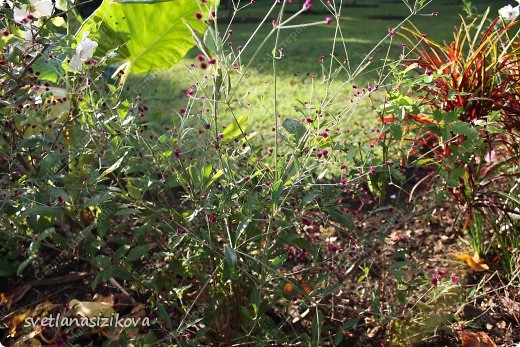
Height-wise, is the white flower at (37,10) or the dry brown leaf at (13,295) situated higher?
the white flower at (37,10)

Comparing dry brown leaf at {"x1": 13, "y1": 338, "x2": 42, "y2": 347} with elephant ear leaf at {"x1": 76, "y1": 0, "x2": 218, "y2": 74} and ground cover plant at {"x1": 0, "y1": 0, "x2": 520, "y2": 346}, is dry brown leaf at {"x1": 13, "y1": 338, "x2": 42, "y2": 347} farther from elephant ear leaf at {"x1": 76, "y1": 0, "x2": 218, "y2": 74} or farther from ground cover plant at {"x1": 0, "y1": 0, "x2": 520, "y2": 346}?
elephant ear leaf at {"x1": 76, "y1": 0, "x2": 218, "y2": 74}

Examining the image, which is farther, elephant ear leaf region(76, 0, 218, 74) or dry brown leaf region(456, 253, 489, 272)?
elephant ear leaf region(76, 0, 218, 74)

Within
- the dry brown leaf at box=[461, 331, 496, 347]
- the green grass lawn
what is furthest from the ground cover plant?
the green grass lawn

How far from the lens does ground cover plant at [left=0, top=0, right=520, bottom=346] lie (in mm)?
1277

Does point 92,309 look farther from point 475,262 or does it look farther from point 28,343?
point 475,262

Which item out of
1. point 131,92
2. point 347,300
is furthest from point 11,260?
point 347,300

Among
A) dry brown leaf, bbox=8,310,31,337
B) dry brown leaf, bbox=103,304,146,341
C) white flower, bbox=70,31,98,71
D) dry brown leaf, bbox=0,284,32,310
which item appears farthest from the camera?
dry brown leaf, bbox=0,284,32,310

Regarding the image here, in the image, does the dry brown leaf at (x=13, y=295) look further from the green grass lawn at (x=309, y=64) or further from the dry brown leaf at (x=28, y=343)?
the green grass lawn at (x=309, y=64)

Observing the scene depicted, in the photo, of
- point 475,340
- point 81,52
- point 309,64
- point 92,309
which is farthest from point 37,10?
point 309,64

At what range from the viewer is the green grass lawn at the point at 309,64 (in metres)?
3.17

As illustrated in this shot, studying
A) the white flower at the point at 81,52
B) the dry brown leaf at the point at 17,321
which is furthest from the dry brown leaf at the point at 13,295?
the white flower at the point at 81,52

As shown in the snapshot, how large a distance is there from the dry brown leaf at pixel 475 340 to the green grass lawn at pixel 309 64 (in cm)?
72

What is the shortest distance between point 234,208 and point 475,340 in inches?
30.0

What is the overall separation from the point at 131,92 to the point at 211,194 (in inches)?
20.9
